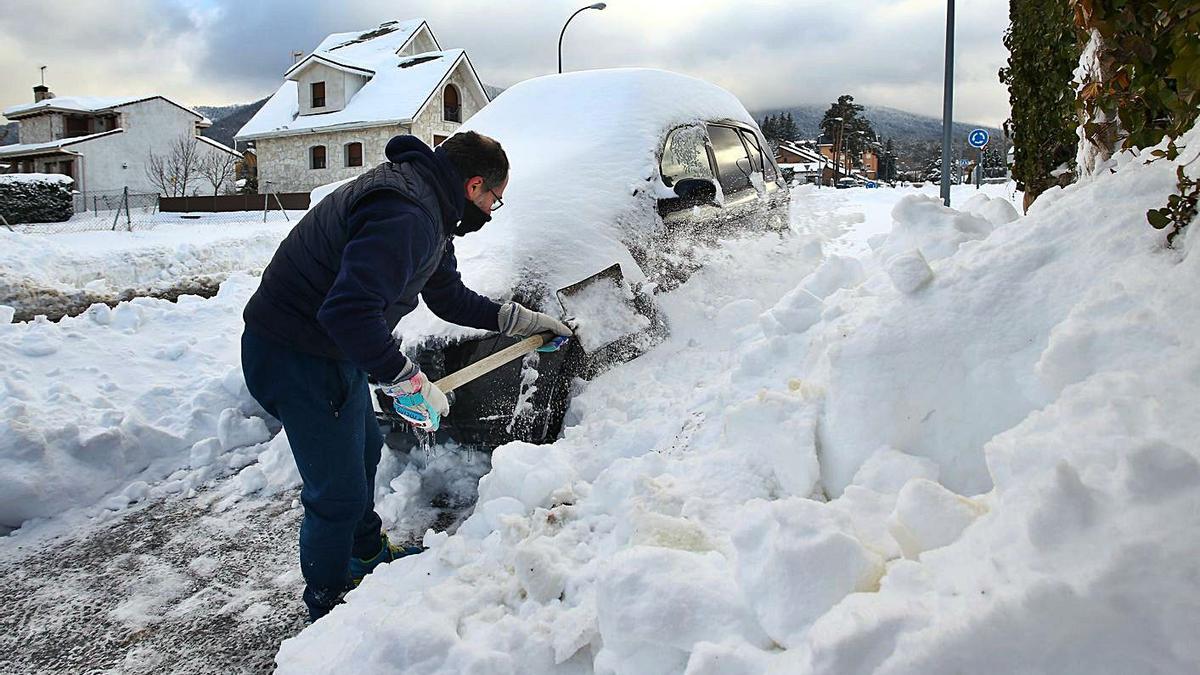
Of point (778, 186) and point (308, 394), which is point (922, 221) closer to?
point (308, 394)

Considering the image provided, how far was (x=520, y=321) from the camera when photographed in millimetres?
3295

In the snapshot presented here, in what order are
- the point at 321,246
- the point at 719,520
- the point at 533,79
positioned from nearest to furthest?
the point at 719,520
the point at 321,246
the point at 533,79

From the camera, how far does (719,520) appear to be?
2.22m

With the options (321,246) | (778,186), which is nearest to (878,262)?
(321,246)

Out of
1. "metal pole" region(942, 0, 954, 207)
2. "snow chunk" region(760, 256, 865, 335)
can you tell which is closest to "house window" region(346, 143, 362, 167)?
"metal pole" region(942, 0, 954, 207)

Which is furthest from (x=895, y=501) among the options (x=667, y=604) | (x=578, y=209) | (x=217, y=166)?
(x=217, y=166)

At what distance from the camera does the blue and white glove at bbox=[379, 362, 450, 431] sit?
8.66 feet

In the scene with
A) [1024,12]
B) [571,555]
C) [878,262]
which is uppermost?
[1024,12]

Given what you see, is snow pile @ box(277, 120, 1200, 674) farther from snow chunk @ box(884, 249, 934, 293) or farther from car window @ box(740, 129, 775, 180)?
car window @ box(740, 129, 775, 180)

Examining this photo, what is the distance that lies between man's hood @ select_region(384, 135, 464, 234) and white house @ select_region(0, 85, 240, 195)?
38.6 metres

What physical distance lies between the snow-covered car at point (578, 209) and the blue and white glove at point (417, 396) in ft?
1.87

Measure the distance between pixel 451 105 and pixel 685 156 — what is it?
2727cm

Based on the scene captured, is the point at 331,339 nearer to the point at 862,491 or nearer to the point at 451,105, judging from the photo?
the point at 862,491

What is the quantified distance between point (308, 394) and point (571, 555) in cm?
111
